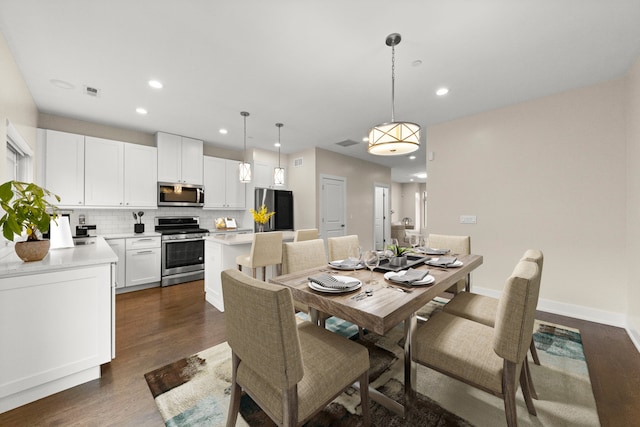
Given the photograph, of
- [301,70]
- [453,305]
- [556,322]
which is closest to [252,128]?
[301,70]

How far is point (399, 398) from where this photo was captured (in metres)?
1.60

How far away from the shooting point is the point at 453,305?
1.93 metres

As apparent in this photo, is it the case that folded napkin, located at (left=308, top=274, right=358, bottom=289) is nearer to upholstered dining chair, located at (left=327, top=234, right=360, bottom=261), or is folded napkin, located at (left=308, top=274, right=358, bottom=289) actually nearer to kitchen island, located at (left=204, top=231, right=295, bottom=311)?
upholstered dining chair, located at (left=327, top=234, right=360, bottom=261)

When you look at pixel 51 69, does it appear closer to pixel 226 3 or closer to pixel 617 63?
pixel 226 3

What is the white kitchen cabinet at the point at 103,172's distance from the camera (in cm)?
372

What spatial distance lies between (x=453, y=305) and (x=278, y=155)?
4746 mm

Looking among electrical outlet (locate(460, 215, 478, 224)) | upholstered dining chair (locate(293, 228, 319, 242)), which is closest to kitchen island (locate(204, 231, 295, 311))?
A: upholstered dining chair (locate(293, 228, 319, 242))

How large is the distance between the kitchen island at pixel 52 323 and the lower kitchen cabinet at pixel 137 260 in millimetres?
1972

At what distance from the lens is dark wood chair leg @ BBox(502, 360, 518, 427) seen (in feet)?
3.80

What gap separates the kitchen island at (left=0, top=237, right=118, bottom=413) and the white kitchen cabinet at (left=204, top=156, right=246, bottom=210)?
3119mm

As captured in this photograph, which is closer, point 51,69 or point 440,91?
point 51,69

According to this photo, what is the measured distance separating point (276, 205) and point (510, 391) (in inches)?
183

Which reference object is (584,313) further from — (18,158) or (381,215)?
(18,158)

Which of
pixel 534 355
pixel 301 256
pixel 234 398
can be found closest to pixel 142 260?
pixel 301 256
